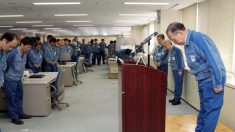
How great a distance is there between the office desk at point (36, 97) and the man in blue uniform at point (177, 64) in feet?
8.11

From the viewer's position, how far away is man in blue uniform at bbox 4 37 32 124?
452cm

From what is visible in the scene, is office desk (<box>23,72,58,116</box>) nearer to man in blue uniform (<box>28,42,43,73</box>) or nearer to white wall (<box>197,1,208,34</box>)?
man in blue uniform (<box>28,42,43,73</box>)

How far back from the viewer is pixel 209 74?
2.60 meters

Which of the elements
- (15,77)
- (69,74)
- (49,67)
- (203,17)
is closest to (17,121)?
(15,77)

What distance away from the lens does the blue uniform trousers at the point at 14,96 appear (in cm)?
459

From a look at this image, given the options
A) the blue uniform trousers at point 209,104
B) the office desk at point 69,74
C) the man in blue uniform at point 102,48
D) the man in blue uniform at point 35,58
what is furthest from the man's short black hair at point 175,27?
the man in blue uniform at point 102,48

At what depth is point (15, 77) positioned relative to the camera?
455 cm

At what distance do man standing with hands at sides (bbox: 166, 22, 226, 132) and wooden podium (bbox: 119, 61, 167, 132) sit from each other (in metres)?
0.35

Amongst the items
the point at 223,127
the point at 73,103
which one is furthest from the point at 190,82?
the point at 73,103

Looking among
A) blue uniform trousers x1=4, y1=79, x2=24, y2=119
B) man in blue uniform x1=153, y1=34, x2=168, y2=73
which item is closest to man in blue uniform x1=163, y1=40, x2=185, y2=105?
man in blue uniform x1=153, y1=34, x2=168, y2=73

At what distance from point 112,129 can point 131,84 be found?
1.98 m

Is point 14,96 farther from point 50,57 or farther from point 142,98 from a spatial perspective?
point 50,57

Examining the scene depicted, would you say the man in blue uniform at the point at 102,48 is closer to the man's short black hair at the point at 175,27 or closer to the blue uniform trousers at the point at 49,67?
the blue uniform trousers at the point at 49,67

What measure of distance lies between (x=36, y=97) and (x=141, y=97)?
116 inches
